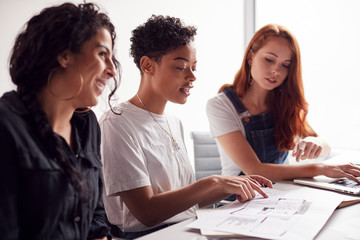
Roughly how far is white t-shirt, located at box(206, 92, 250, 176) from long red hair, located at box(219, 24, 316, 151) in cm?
12

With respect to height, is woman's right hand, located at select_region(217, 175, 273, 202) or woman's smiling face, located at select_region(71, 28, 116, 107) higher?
woman's smiling face, located at select_region(71, 28, 116, 107)

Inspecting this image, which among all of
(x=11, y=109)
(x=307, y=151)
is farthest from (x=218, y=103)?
(x=11, y=109)

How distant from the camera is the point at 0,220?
2.28ft

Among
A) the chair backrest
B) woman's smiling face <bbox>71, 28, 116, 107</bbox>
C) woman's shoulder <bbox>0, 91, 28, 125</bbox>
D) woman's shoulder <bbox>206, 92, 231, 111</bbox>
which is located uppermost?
woman's smiling face <bbox>71, 28, 116, 107</bbox>

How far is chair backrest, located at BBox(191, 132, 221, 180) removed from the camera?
2143 mm

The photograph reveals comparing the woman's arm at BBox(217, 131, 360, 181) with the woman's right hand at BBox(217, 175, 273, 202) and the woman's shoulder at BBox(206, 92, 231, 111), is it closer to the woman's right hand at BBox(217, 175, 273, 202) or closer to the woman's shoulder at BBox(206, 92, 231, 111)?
the woman's shoulder at BBox(206, 92, 231, 111)

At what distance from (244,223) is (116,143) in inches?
21.0

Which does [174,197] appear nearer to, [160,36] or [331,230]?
[331,230]

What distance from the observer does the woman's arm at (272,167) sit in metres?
1.40

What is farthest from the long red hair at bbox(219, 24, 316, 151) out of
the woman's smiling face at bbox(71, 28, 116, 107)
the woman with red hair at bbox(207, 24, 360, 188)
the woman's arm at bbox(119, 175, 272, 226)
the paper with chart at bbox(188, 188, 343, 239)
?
the woman's smiling face at bbox(71, 28, 116, 107)

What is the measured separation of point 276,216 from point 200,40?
8.55 ft

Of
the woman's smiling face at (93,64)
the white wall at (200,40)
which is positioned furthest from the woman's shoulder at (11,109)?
the white wall at (200,40)

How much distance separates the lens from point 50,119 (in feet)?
2.84

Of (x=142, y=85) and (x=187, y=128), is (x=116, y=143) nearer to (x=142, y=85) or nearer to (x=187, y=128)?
(x=142, y=85)
